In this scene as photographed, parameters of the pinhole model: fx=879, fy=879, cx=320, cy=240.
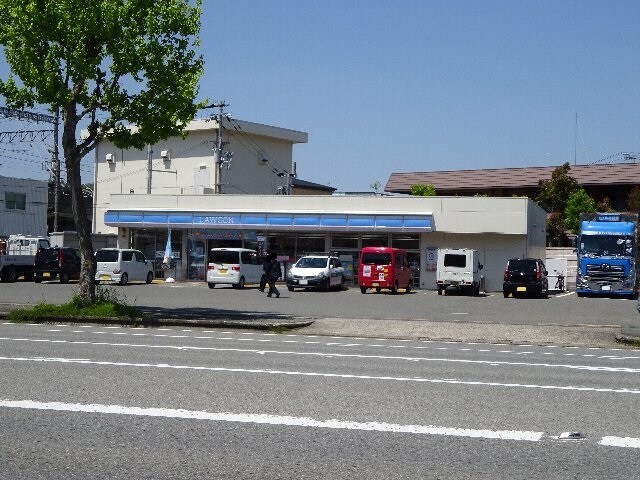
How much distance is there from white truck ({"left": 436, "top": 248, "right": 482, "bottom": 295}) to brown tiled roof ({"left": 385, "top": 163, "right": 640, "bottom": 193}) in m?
39.5

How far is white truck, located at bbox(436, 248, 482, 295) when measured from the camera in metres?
41.7

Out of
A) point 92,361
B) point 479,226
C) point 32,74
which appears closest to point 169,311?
point 32,74

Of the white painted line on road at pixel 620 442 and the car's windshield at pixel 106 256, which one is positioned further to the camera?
the car's windshield at pixel 106 256

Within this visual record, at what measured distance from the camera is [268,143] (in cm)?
7075

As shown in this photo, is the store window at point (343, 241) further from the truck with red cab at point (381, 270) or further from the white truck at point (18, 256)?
the white truck at point (18, 256)

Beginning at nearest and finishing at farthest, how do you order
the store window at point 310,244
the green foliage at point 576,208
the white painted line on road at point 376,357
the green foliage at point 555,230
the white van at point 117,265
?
the white painted line on road at point 376,357, the white van at point 117,265, the store window at point 310,244, the green foliage at point 576,208, the green foliage at point 555,230

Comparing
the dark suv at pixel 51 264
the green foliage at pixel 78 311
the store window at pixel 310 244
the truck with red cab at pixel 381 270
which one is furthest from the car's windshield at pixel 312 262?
the green foliage at pixel 78 311

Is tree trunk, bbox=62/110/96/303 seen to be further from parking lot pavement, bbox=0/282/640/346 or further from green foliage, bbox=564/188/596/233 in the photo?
green foliage, bbox=564/188/596/233

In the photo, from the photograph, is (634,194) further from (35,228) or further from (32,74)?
(32,74)

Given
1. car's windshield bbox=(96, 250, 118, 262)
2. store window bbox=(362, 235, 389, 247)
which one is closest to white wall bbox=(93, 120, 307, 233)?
store window bbox=(362, 235, 389, 247)

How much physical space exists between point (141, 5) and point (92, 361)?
10.7 m

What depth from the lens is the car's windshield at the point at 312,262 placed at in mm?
43531

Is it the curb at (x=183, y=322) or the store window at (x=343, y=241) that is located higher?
the store window at (x=343, y=241)

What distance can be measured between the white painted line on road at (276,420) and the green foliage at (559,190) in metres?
63.3
